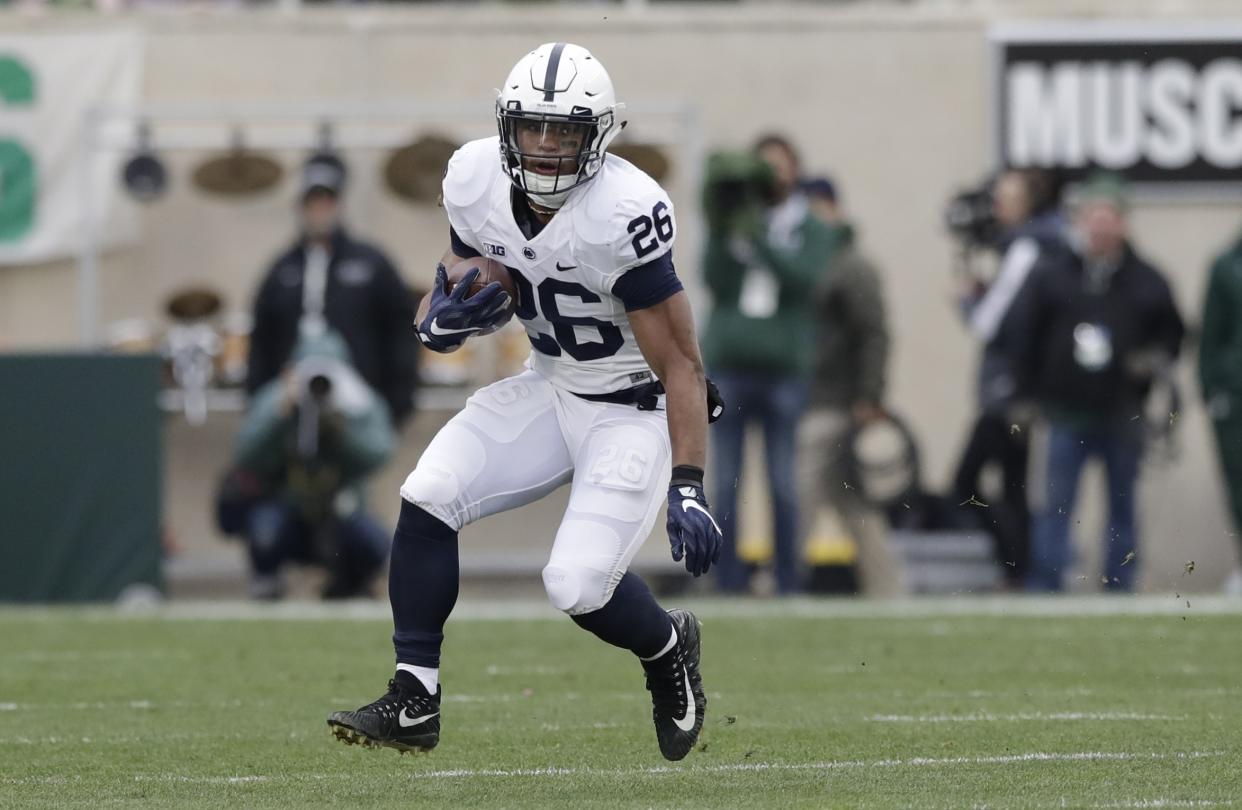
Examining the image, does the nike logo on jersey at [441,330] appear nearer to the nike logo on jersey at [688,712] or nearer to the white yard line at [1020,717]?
the nike logo on jersey at [688,712]

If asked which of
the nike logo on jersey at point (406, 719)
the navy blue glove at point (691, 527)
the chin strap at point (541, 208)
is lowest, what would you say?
the nike logo on jersey at point (406, 719)

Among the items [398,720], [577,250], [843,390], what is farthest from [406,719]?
[843,390]

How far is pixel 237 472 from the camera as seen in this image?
10.9 m

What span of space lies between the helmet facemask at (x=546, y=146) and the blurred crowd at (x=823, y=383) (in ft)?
16.5

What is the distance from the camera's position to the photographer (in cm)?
1062

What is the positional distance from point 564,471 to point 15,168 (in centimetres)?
760

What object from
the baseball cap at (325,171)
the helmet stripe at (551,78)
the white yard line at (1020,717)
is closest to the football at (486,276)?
the helmet stripe at (551,78)

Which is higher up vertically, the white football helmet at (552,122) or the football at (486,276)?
the white football helmet at (552,122)

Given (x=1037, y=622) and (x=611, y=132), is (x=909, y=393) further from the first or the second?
(x=611, y=132)

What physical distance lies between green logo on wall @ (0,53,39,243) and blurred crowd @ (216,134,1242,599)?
2.11 metres

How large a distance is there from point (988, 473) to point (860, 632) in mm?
2683

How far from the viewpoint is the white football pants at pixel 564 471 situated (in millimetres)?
5270

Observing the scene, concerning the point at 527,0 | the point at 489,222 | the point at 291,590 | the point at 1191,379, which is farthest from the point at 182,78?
the point at 489,222

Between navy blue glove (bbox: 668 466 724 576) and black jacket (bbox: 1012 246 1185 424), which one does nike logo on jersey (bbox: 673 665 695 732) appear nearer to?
navy blue glove (bbox: 668 466 724 576)
